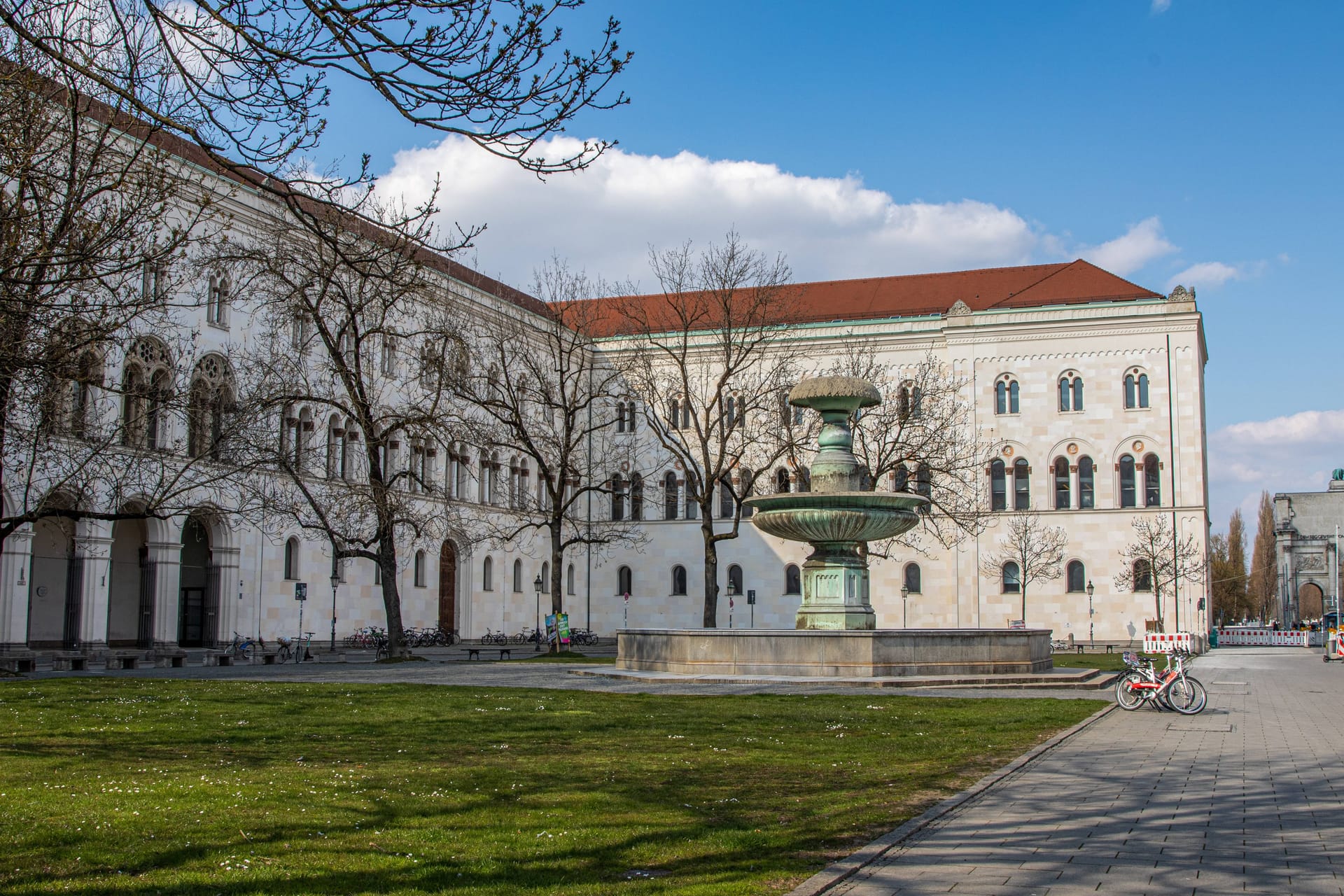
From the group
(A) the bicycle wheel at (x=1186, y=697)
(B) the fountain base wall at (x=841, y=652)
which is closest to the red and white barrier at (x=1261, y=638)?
(B) the fountain base wall at (x=841, y=652)

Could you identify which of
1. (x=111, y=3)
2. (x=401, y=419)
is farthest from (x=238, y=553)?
(x=111, y=3)

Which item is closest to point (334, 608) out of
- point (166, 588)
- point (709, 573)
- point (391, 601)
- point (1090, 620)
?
point (166, 588)

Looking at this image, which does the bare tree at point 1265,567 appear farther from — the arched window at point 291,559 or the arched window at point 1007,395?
the arched window at point 291,559

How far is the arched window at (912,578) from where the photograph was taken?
63.1 m

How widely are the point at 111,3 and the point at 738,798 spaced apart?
23.7 feet

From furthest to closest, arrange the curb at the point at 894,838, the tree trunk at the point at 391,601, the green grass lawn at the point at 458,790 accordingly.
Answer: the tree trunk at the point at 391,601
the green grass lawn at the point at 458,790
the curb at the point at 894,838

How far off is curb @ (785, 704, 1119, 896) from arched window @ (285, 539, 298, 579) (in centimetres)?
3787

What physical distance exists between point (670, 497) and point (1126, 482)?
23.2 metres

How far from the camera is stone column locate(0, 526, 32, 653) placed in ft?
114

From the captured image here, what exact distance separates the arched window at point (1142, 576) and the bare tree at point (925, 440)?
7.25 metres

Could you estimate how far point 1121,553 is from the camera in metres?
59.8

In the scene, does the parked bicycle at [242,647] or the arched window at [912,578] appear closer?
the parked bicycle at [242,647]

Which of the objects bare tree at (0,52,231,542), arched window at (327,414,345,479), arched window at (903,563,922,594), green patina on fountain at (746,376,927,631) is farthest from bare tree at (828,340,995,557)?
bare tree at (0,52,231,542)

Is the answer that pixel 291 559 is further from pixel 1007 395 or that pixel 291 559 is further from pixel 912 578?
pixel 1007 395
